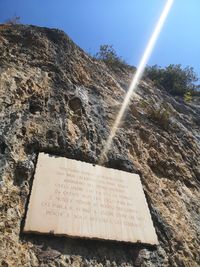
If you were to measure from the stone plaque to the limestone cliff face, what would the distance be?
13cm

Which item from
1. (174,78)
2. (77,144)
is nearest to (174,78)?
(174,78)

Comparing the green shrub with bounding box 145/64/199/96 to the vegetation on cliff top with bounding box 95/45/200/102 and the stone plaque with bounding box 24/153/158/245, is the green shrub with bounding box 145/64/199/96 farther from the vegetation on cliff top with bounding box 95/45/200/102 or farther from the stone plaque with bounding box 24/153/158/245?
the stone plaque with bounding box 24/153/158/245

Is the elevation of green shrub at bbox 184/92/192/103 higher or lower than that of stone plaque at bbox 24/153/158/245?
higher

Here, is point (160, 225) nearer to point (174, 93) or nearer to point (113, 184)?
point (113, 184)

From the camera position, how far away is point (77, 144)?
4.86 metres

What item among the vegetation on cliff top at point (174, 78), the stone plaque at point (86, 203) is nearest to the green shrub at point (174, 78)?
the vegetation on cliff top at point (174, 78)

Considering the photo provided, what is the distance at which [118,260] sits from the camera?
373cm

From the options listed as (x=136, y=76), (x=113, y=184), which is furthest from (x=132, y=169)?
(x=136, y=76)

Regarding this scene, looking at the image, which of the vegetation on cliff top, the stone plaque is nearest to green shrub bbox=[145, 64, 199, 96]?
the vegetation on cliff top

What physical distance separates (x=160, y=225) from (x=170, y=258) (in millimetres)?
482

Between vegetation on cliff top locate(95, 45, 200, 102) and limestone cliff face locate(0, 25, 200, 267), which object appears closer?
limestone cliff face locate(0, 25, 200, 267)

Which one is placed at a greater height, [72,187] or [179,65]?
[179,65]

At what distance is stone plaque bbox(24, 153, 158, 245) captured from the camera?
11.9ft

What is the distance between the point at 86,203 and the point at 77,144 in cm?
115
